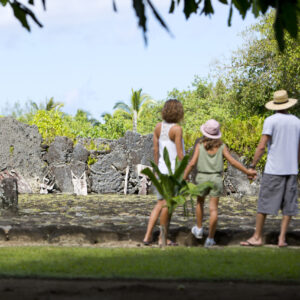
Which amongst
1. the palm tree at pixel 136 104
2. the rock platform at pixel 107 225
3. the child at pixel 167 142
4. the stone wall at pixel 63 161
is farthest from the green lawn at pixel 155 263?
the palm tree at pixel 136 104

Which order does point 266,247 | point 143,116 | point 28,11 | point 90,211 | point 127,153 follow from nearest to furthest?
point 28,11
point 266,247
point 90,211
point 127,153
point 143,116

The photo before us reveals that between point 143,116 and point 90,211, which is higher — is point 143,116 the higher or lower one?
the higher one

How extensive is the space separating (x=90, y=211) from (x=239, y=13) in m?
6.98

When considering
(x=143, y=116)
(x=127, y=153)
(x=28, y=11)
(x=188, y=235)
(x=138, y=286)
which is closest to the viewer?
(x=28, y=11)

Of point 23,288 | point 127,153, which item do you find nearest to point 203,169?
point 23,288

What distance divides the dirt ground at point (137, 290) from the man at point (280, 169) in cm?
232

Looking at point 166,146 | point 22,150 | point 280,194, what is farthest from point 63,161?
point 280,194

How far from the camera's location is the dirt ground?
5.23 m

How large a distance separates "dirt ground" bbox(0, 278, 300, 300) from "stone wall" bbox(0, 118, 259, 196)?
38.9ft

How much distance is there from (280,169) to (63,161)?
10.8 m

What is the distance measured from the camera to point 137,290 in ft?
17.8

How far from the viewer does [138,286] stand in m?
5.52

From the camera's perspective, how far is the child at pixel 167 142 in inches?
316

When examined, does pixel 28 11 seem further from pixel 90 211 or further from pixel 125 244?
pixel 90 211
